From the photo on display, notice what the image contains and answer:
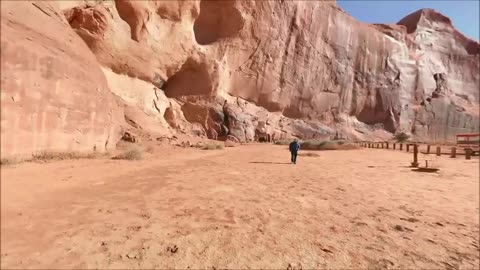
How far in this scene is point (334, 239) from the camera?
160 inches

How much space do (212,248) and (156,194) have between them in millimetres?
1984

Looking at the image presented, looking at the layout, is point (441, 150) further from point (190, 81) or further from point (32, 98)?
point (32, 98)

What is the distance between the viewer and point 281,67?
110 ft

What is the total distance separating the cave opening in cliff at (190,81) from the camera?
26.0 meters

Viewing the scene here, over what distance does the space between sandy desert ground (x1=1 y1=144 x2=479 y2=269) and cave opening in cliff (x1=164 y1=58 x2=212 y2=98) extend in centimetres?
1973

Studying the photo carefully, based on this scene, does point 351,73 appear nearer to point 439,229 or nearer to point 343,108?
point 343,108

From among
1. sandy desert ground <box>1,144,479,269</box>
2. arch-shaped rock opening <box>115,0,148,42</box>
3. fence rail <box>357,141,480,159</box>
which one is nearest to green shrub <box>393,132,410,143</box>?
fence rail <box>357,141,480,159</box>

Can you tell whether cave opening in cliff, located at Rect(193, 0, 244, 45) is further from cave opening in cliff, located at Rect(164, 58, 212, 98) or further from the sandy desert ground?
the sandy desert ground

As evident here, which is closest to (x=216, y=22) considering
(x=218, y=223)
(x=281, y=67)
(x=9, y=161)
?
→ (x=281, y=67)

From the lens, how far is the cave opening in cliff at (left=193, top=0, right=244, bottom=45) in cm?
2883

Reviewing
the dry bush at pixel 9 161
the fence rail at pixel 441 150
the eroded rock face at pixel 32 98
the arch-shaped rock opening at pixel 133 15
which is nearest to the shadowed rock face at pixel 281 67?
the arch-shaped rock opening at pixel 133 15

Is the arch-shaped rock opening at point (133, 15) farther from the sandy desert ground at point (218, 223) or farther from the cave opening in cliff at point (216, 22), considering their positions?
the sandy desert ground at point (218, 223)

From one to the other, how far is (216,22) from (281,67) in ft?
27.7

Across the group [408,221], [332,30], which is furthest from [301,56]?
[408,221]
